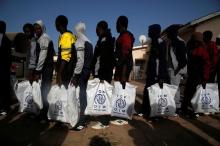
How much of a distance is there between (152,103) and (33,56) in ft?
8.67

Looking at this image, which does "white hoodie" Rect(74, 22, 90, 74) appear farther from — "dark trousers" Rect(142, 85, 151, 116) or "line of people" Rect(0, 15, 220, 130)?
"dark trousers" Rect(142, 85, 151, 116)

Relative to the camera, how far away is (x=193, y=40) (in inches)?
253

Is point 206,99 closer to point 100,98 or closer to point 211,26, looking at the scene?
point 100,98

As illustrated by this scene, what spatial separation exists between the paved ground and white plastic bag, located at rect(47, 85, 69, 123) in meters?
0.26

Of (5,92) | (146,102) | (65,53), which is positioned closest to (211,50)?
(146,102)

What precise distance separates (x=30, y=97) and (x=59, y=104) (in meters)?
1.03

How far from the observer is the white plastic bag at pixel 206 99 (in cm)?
588

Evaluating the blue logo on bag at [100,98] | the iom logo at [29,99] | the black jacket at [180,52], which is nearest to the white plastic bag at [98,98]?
the blue logo on bag at [100,98]

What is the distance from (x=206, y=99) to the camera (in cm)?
593

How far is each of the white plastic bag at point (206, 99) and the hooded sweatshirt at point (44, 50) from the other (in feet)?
11.1

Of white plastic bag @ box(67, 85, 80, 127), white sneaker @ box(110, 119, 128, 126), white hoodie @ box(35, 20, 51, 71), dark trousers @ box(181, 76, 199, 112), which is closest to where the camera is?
white plastic bag @ box(67, 85, 80, 127)

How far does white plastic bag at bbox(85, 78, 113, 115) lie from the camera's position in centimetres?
512

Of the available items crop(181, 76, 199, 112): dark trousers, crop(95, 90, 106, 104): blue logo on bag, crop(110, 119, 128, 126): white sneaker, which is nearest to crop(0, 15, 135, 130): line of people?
crop(95, 90, 106, 104): blue logo on bag

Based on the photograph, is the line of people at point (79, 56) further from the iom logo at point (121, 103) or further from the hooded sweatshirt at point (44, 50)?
the iom logo at point (121, 103)
